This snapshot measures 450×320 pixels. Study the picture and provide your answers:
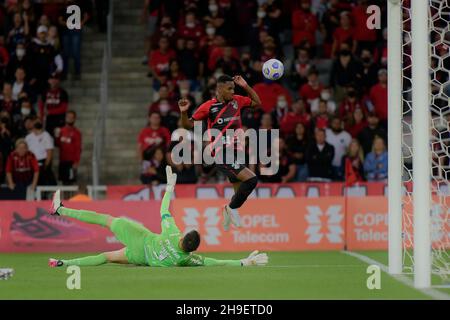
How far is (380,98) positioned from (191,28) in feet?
17.1

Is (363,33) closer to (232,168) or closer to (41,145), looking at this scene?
(41,145)

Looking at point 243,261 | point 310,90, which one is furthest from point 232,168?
point 310,90

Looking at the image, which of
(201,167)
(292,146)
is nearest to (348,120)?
(292,146)

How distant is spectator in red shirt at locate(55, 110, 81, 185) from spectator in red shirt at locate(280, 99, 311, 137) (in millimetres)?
4786

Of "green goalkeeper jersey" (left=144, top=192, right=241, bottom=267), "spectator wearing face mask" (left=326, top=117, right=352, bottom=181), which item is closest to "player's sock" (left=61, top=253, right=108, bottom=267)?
"green goalkeeper jersey" (left=144, top=192, right=241, bottom=267)

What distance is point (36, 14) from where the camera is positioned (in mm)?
28344

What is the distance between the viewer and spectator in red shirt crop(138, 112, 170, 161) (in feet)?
80.2

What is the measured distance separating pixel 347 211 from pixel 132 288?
983cm

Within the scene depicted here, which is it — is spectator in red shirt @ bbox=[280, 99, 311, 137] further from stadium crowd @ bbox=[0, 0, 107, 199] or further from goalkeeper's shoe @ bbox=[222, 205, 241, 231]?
goalkeeper's shoe @ bbox=[222, 205, 241, 231]

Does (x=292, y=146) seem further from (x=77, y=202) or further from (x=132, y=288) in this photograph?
(x=132, y=288)

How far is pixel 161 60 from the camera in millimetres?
26969

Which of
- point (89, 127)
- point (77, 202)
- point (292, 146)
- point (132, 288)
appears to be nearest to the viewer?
point (132, 288)

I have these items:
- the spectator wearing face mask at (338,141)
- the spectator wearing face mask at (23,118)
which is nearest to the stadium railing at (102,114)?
the spectator wearing face mask at (23,118)

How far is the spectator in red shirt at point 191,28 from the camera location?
27.3m
